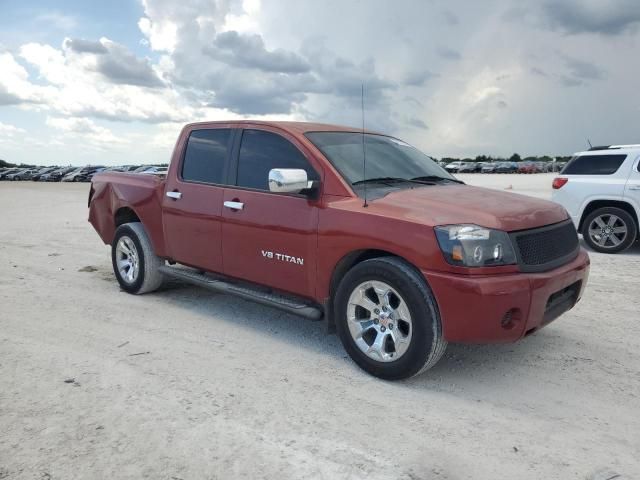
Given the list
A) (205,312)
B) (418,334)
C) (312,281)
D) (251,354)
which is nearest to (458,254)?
(418,334)

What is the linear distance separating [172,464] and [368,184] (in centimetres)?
248

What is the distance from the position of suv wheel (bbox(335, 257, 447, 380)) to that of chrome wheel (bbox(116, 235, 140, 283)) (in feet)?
9.82

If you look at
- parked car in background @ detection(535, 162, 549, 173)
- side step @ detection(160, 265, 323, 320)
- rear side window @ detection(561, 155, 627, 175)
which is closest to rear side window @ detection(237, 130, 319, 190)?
side step @ detection(160, 265, 323, 320)

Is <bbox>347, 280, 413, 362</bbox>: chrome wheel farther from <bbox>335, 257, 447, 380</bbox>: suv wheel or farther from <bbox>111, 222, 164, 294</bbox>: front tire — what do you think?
<bbox>111, 222, 164, 294</bbox>: front tire

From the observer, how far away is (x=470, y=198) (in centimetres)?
426

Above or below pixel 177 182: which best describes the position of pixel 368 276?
below

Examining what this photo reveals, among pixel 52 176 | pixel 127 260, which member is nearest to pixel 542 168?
pixel 52 176

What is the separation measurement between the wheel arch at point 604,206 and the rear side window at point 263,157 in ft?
21.7

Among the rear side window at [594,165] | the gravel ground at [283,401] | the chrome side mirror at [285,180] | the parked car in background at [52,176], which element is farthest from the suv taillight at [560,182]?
the parked car in background at [52,176]

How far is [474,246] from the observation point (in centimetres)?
364

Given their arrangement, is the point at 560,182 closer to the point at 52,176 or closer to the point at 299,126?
the point at 299,126

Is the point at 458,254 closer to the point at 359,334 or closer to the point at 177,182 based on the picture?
the point at 359,334

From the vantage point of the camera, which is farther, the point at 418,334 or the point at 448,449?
the point at 418,334

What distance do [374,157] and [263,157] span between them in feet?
3.12
